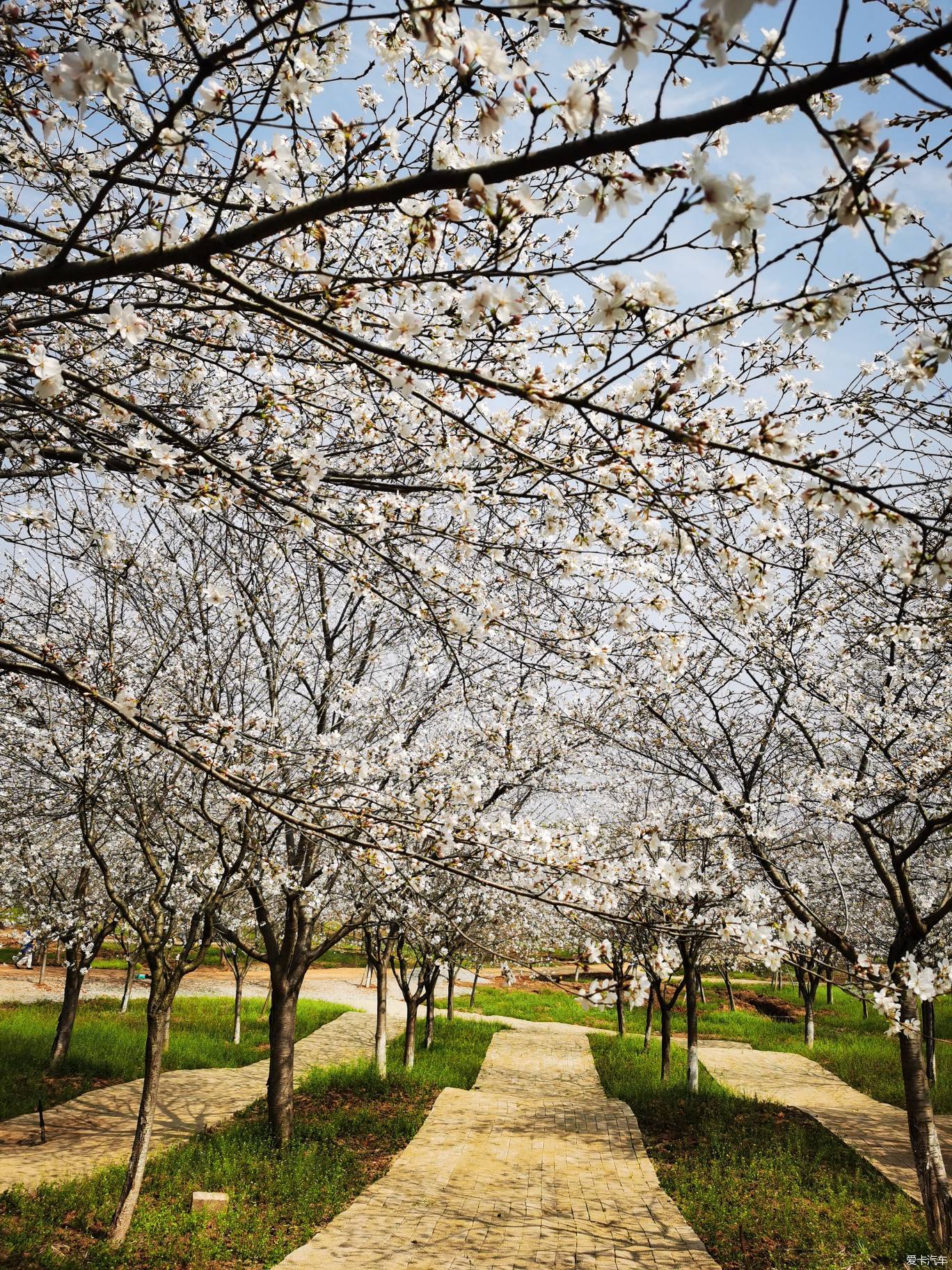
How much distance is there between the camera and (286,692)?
8.57 metres

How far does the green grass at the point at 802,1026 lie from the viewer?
13008 millimetres

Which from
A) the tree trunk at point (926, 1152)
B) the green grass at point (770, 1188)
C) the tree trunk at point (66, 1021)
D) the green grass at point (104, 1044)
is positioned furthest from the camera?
the tree trunk at point (66, 1021)

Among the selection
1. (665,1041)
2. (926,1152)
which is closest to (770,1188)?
(926,1152)

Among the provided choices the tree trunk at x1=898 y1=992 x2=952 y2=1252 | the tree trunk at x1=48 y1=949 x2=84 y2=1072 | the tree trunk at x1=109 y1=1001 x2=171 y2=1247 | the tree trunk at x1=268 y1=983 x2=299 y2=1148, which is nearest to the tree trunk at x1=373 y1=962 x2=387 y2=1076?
the tree trunk at x1=268 y1=983 x2=299 y2=1148

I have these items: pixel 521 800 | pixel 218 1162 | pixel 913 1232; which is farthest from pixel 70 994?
pixel 913 1232

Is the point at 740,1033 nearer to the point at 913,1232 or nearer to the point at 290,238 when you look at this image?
the point at 913,1232

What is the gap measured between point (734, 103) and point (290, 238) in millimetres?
1533

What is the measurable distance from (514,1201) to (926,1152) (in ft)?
12.1

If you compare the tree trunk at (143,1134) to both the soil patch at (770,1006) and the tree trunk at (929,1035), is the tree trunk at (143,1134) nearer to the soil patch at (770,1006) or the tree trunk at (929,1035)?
the tree trunk at (929,1035)

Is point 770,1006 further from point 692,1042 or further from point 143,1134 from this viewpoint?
point 143,1134

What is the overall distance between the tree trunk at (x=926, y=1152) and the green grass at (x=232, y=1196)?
198 inches

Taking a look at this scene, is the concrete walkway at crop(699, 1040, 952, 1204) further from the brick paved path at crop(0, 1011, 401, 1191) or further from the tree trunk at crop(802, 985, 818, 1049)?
the brick paved path at crop(0, 1011, 401, 1191)

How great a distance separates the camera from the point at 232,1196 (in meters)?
6.65

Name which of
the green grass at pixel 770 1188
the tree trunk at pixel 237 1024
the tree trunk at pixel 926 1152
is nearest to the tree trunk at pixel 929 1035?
the green grass at pixel 770 1188
